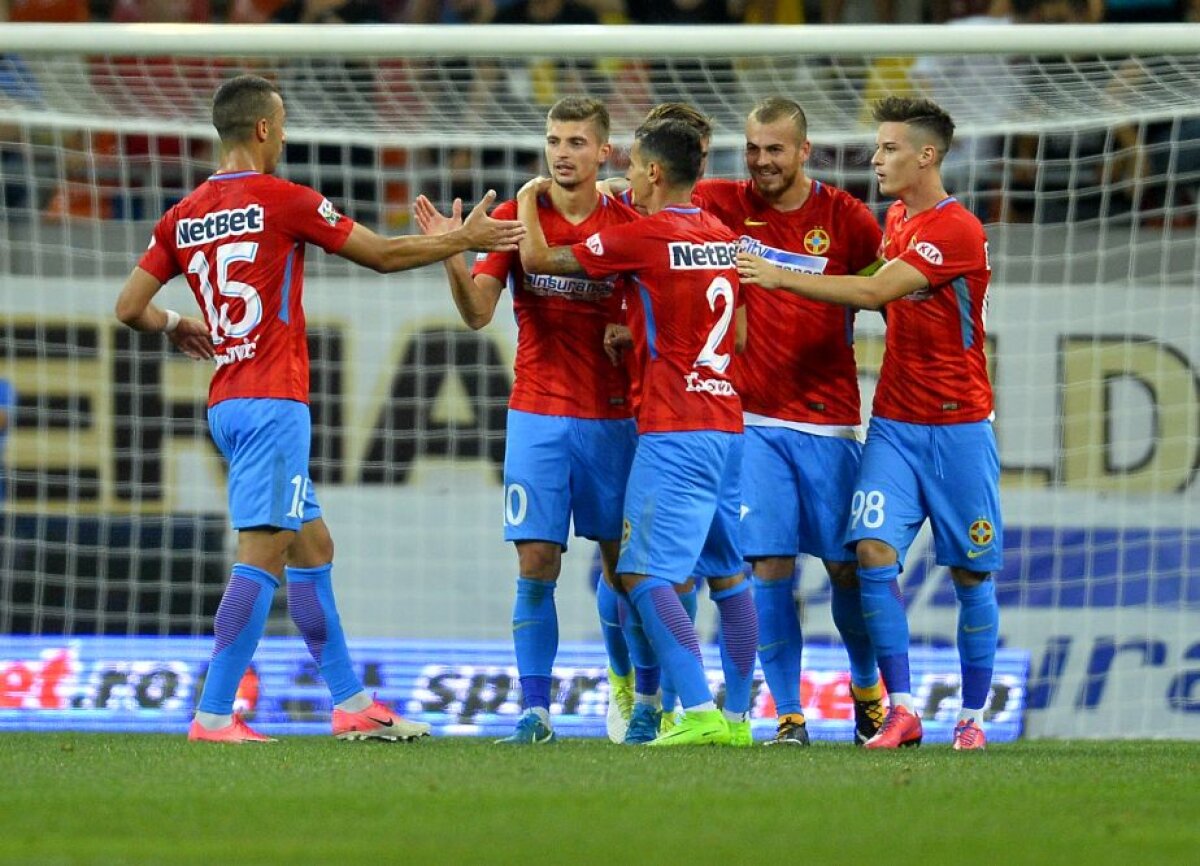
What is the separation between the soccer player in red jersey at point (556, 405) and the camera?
632 cm

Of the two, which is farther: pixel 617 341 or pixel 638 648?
pixel 638 648

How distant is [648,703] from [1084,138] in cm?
453

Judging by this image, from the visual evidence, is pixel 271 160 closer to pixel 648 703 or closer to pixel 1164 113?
pixel 648 703

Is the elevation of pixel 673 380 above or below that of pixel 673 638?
above

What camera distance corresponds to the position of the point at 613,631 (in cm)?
685

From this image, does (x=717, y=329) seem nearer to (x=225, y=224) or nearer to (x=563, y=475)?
(x=563, y=475)

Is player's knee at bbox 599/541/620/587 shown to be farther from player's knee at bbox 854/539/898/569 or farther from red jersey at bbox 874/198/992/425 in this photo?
red jersey at bbox 874/198/992/425

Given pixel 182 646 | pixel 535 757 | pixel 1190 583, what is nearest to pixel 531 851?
pixel 535 757

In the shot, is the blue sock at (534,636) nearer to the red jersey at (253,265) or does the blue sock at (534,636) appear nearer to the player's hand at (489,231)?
the red jersey at (253,265)

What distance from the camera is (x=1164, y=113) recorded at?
8203mm

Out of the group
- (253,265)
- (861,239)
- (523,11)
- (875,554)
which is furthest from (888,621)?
(523,11)

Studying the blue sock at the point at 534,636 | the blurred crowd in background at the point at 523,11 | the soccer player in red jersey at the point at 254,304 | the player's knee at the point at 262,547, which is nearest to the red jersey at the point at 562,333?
the soccer player in red jersey at the point at 254,304

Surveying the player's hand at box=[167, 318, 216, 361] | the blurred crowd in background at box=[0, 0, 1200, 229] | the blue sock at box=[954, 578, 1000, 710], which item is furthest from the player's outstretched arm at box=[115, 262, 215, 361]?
the blue sock at box=[954, 578, 1000, 710]

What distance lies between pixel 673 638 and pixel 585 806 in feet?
5.47
